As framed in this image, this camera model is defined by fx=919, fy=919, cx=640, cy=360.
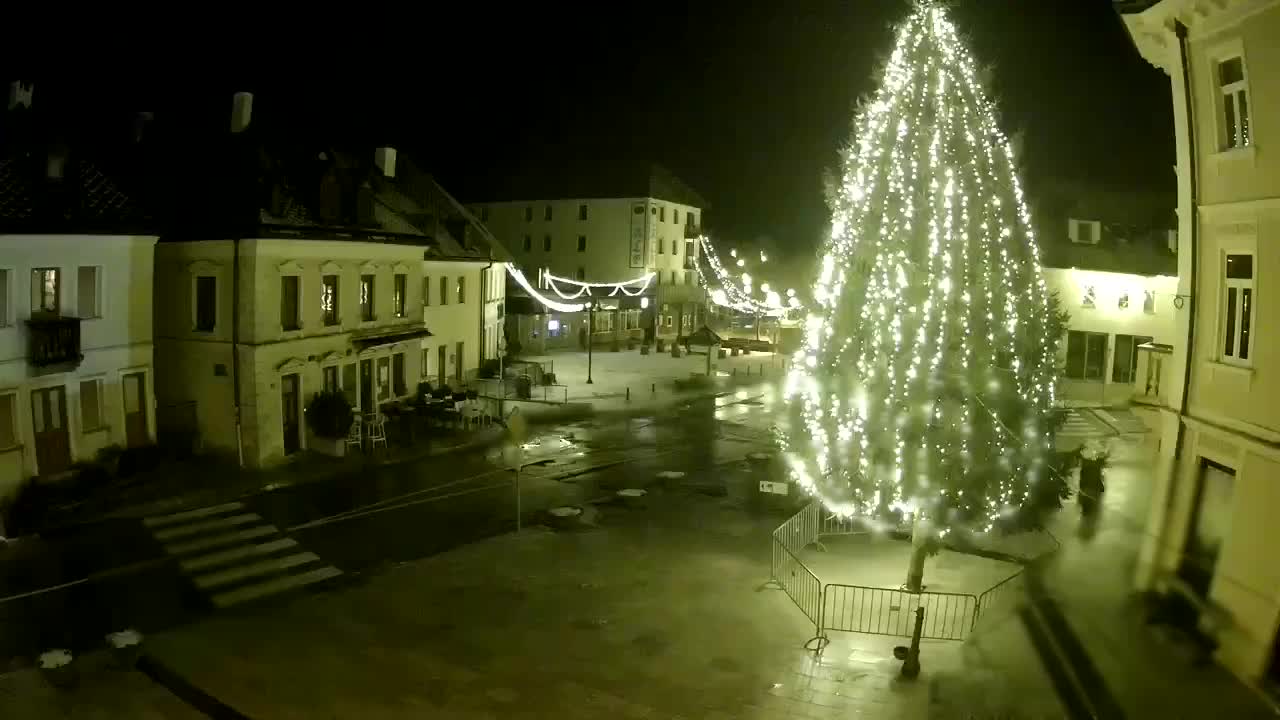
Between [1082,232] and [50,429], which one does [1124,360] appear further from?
[50,429]

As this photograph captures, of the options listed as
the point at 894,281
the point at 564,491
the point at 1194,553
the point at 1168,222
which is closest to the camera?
the point at 894,281

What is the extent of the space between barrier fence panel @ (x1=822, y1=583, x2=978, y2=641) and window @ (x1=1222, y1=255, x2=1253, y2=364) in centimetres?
505

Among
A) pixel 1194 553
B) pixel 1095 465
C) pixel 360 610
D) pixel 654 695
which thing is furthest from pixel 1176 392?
pixel 360 610

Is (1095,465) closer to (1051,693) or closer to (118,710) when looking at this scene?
(1051,693)

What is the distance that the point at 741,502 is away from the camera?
71.7ft

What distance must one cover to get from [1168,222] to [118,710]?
1587 inches

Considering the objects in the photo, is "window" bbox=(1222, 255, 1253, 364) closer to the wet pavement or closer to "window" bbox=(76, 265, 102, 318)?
the wet pavement

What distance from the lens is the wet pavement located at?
14.5m

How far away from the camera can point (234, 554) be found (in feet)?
57.4

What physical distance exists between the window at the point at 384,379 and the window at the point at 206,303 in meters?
6.21

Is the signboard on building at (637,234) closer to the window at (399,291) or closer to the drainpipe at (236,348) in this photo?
the window at (399,291)

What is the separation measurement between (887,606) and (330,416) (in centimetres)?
1714

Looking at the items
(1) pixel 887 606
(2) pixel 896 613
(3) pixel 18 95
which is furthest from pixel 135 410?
(2) pixel 896 613

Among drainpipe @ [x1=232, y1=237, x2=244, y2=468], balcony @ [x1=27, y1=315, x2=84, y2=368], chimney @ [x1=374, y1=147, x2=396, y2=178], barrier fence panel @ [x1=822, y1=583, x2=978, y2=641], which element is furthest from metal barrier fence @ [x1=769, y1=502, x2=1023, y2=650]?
chimney @ [x1=374, y1=147, x2=396, y2=178]
